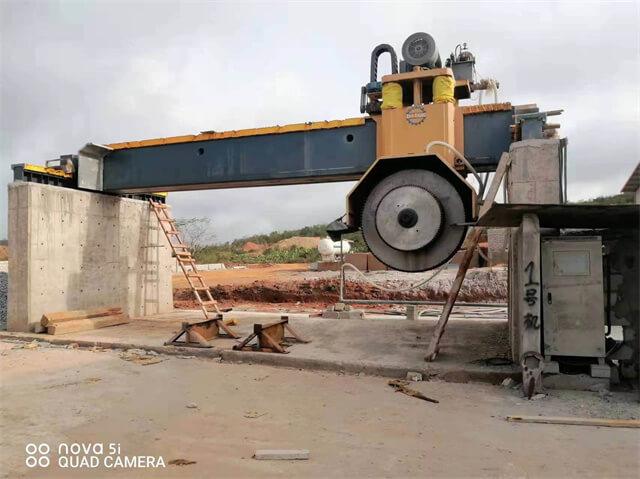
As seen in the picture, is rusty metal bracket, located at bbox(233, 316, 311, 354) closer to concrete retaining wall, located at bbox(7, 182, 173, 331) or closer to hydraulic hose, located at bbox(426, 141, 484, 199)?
hydraulic hose, located at bbox(426, 141, 484, 199)

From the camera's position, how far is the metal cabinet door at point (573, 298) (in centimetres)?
559

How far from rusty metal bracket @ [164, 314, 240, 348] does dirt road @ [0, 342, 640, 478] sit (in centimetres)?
119

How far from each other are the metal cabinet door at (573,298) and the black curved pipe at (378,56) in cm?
343

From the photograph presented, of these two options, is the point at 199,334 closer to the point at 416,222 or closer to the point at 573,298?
the point at 416,222

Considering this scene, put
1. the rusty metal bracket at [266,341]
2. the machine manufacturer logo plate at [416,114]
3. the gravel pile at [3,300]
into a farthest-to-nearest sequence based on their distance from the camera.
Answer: the gravel pile at [3,300]
the rusty metal bracket at [266,341]
the machine manufacturer logo plate at [416,114]

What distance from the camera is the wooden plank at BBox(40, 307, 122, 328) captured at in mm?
9383

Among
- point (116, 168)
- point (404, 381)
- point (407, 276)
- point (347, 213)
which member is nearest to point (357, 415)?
point (404, 381)

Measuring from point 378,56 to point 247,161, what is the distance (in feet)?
9.75

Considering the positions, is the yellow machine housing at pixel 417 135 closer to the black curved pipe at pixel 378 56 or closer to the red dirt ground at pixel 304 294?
the black curved pipe at pixel 378 56

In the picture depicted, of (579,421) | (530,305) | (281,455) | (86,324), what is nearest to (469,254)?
(530,305)

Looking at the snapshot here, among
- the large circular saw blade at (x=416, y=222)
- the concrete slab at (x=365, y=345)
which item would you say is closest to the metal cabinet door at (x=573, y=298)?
the concrete slab at (x=365, y=345)

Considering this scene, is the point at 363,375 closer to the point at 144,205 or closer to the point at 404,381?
the point at 404,381

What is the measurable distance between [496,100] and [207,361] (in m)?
5.83

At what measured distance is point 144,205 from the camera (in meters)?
12.2
